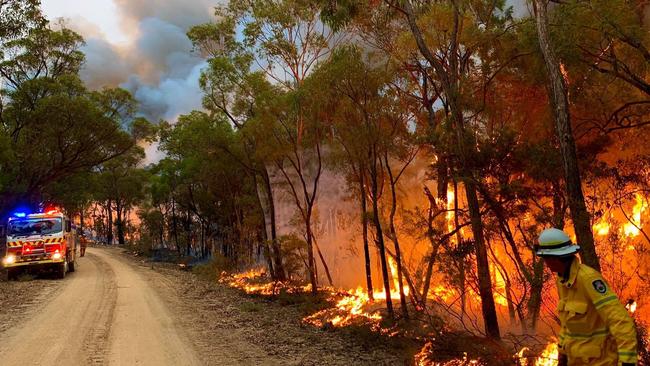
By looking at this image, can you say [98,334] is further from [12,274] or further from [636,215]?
[12,274]

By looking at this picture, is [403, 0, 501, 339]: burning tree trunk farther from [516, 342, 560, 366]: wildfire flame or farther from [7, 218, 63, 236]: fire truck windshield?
[7, 218, 63, 236]: fire truck windshield

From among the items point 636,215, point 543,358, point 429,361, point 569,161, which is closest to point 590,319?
point 569,161

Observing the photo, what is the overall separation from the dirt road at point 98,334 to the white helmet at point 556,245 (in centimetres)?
662

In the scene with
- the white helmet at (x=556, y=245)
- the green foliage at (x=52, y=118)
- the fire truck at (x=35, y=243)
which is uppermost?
the green foliage at (x=52, y=118)

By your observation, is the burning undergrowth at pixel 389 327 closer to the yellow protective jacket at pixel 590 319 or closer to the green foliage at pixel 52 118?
the yellow protective jacket at pixel 590 319

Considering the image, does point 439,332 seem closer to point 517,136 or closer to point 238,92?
point 517,136

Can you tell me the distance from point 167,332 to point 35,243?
45.3 ft

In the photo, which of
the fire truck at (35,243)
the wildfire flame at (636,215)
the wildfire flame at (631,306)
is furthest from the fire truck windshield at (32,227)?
the wildfire flame at (631,306)

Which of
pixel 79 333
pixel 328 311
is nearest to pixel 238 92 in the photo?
pixel 328 311

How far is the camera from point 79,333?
10312 millimetres

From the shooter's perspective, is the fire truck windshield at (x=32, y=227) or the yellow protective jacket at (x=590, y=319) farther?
the fire truck windshield at (x=32, y=227)

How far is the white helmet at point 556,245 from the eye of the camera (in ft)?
11.9

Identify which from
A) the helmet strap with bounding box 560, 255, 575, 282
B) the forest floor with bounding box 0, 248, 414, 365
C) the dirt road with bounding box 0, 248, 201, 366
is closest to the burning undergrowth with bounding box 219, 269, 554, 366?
the forest floor with bounding box 0, 248, 414, 365

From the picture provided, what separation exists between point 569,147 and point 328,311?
1077 cm
